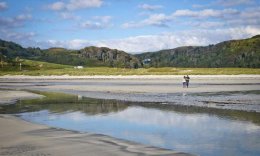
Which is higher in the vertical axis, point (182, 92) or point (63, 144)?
point (182, 92)

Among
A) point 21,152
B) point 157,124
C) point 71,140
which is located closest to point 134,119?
point 157,124

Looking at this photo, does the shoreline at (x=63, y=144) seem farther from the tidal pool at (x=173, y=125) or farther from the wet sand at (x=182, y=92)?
the wet sand at (x=182, y=92)

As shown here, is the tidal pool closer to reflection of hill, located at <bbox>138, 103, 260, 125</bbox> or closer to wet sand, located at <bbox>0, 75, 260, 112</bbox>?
reflection of hill, located at <bbox>138, 103, 260, 125</bbox>

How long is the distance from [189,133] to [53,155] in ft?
22.3

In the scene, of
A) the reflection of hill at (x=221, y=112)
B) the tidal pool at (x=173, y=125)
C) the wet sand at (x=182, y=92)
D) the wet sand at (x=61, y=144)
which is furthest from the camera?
the wet sand at (x=182, y=92)

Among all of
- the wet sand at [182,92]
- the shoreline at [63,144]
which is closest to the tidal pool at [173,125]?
the shoreline at [63,144]

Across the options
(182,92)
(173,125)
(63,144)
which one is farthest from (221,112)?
(182,92)

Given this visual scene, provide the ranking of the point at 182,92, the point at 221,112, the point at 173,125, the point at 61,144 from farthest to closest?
the point at 182,92 → the point at 221,112 → the point at 173,125 → the point at 61,144

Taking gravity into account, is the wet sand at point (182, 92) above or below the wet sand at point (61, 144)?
above

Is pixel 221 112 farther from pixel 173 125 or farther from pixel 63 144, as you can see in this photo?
pixel 63 144

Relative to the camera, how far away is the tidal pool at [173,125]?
13.7 metres

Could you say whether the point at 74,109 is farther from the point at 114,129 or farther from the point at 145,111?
the point at 114,129

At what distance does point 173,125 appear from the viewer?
18609 millimetres

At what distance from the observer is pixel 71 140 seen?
14648mm
